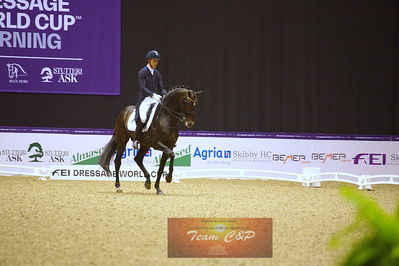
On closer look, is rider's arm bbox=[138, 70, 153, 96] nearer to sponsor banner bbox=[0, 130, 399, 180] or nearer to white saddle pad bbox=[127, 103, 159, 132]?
white saddle pad bbox=[127, 103, 159, 132]

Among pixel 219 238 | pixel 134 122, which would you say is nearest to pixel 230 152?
pixel 134 122

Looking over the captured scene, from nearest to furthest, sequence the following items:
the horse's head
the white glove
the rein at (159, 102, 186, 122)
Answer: the horse's head, the rein at (159, 102, 186, 122), the white glove

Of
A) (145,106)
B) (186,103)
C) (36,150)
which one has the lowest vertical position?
(36,150)

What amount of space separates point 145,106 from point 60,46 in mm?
5568

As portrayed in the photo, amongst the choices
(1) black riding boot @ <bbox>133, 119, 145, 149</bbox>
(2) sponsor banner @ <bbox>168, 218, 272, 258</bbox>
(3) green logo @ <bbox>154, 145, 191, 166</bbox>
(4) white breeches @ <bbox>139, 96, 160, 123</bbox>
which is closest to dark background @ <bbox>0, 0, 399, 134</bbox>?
(3) green logo @ <bbox>154, 145, 191, 166</bbox>

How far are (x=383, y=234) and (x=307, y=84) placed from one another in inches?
603

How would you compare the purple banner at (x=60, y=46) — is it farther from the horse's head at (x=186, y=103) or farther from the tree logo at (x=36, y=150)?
the horse's head at (x=186, y=103)

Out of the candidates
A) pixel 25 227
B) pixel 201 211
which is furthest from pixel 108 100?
pixel 25 227

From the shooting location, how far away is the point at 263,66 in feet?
53.2

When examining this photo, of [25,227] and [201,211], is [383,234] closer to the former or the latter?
[25,227]

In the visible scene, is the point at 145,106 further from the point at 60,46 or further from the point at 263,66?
the point at 263,66

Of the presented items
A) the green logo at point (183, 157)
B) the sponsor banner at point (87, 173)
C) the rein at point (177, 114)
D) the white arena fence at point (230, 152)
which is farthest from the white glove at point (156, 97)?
the green logo at point (183, 157)

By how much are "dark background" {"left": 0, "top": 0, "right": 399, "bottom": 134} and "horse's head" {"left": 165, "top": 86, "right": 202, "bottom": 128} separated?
595cm

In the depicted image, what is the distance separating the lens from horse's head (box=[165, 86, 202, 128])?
964 cm
